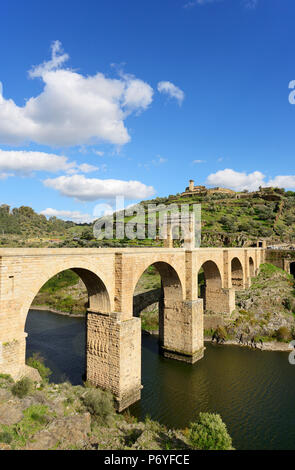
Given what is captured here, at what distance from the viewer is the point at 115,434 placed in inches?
375

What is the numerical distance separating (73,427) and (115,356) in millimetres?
4544

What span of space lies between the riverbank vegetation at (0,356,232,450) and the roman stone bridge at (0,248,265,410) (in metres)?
1.10

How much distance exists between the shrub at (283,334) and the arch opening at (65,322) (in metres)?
15.4

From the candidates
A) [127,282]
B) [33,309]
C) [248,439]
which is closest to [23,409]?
[127,282]

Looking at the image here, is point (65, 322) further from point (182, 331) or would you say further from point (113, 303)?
point (113, 303)

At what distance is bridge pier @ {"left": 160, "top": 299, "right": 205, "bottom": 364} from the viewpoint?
61.8ft

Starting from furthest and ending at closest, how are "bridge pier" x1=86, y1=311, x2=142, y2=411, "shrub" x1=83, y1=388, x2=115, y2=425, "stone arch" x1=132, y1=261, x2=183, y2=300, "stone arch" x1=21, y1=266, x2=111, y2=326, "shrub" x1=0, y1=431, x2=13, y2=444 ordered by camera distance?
"stone arch" x1=132, y1=261, x2=183, y2=300 < "bridge pier" x1=86, y1=311, x2=142, y2=411 < "stone arch" x1=21, y1=266, x2=111, y2=326 < "shrub" x1=83, y1=388, x2=115, y2=425 < "shrub" x1=0, y1=431, x2=13, y2=444

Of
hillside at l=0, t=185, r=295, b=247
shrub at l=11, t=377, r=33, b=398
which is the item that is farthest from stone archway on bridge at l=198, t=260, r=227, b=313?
shrub at l=11, t=377, r=33, b=398

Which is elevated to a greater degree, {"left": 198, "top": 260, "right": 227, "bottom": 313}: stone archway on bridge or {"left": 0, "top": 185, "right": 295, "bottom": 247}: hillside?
{"left": 0, "top": 185, "right": 295, "bottom": 247}: hillside

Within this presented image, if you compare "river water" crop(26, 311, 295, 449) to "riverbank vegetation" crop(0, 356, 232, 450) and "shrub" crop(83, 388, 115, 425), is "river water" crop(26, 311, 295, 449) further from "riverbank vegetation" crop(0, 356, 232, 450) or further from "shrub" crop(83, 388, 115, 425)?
"riverbank vegetation" crop(0, 356, 232, 450)

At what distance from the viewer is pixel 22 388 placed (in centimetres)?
851

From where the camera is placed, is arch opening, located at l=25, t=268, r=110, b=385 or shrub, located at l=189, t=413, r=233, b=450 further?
arch opening, located at l=25, t=268, r=110, b=385

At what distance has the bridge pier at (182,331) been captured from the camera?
1883cm
